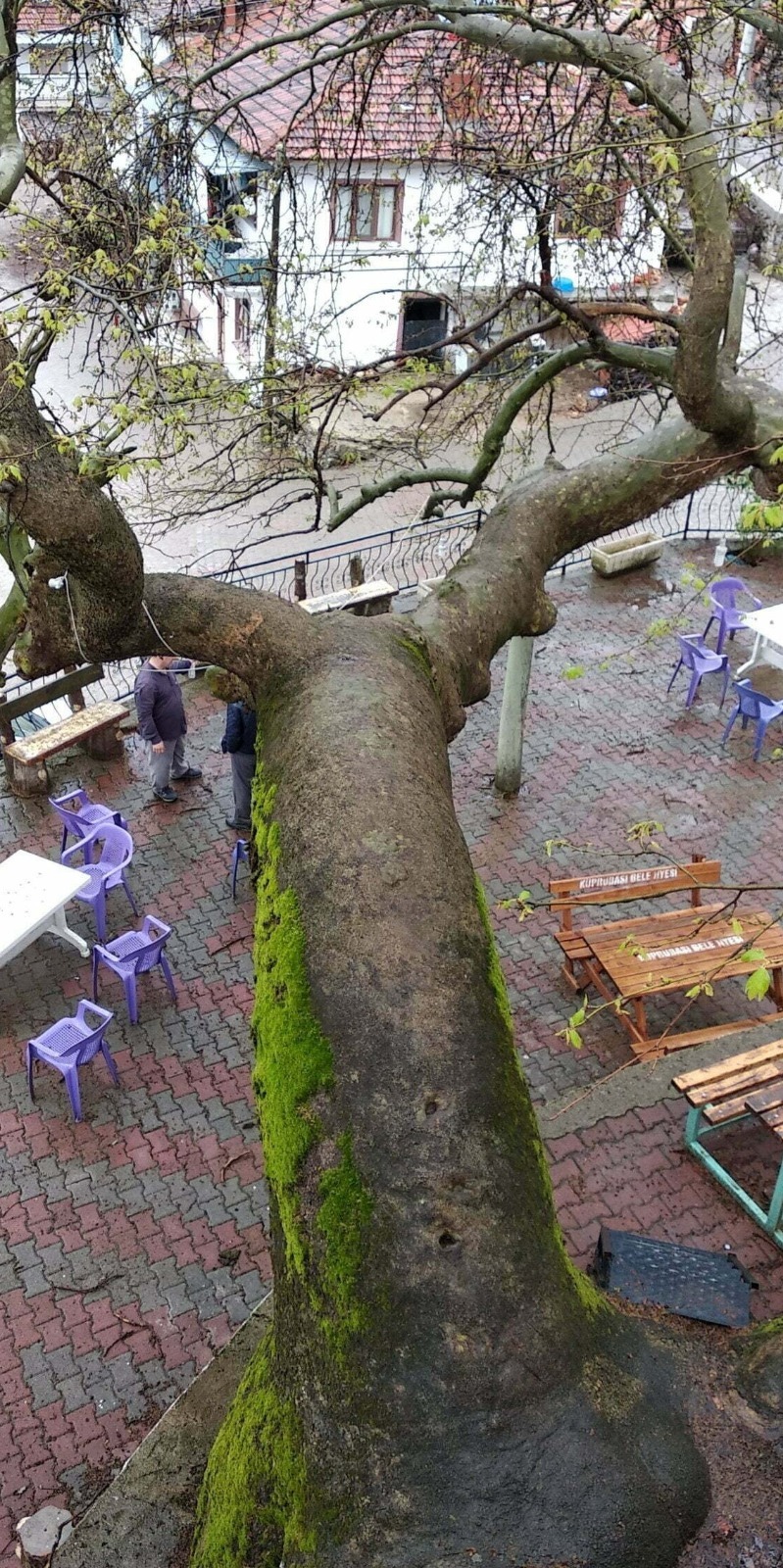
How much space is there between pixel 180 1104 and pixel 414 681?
4825mm

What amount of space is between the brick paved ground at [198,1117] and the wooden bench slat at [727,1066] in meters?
0.66

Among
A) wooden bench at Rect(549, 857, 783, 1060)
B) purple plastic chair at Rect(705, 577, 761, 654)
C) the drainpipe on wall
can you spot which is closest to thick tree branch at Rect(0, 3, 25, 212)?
the drainpipe on wall

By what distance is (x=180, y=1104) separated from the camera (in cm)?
846

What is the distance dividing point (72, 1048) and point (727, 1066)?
4347 mm

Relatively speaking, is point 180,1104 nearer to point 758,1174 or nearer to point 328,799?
point 758,1174

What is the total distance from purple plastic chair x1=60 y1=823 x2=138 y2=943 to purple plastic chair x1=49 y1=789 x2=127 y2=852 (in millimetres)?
150

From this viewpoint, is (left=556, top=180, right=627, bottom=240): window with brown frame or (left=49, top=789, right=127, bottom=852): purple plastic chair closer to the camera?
(left=556, top=180, right=627, bottom=240): window with brown frame

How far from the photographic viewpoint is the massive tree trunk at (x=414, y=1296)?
2.85 metres

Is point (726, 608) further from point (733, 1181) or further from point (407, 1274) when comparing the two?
point (407, 1274)

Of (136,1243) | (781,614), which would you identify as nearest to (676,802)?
(781,614)

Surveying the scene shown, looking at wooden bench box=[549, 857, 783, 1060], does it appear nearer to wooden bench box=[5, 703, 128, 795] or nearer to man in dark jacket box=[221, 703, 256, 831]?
man in dark jacket box=[221, 703, 256, 831]

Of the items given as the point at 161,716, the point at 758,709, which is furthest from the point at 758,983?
the point at 758,709

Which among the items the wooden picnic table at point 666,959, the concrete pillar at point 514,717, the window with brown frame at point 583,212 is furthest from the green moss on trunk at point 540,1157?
the concrete pillar at point 514,717

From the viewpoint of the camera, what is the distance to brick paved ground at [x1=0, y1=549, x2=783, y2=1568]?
681 cm
